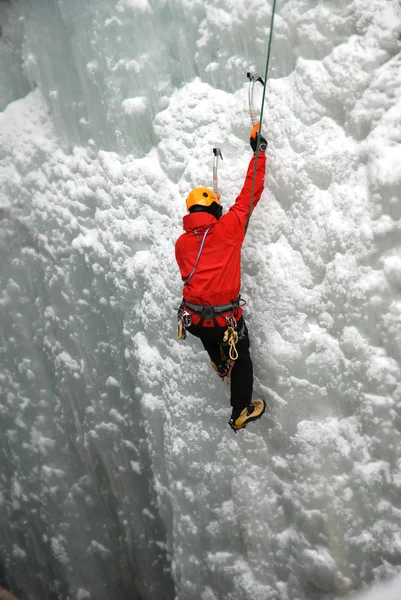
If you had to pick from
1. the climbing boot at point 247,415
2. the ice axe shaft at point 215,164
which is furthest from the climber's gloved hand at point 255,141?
the climbing boot at point 247,415

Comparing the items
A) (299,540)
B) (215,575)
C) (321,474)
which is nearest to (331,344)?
(321,474)

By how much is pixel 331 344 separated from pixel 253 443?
0.69m

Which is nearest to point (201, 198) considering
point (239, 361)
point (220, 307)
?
point (220, 307)

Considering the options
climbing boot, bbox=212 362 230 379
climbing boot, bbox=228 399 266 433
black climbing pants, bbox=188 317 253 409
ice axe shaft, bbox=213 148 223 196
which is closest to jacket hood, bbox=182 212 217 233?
ice axe shaft, bbox=213 148 223 196

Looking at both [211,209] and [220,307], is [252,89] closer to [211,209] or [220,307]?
[211,209]

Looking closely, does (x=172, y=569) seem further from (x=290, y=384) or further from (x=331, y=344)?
(x=331, y=344)

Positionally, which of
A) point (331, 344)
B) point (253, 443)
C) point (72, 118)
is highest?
point (72, 118)

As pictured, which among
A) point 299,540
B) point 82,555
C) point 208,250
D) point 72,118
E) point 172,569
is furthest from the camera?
point 82,555

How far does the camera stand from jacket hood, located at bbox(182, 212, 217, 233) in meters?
2.13

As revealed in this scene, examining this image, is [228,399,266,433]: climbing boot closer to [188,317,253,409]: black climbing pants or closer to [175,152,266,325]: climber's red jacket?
[188,317,253,409]: black climbing pants

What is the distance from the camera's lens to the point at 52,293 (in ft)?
10.8

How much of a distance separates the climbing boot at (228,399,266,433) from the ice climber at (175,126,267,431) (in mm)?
247

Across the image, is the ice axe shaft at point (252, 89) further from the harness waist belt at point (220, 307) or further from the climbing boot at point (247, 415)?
the climbing boot at point (247, 415)

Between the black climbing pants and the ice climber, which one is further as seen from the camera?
the black climbing pants
